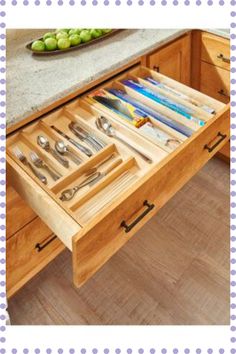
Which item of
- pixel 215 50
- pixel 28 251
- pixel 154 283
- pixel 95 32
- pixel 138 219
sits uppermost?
pixel 95 32

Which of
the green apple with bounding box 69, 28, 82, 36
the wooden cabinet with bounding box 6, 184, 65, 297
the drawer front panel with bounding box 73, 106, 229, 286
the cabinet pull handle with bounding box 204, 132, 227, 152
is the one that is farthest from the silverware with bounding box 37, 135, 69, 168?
the green apple with bounding box 69, 28, 82, 36

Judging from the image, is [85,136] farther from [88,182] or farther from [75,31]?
[75,31]

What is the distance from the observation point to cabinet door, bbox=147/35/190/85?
1.52 m

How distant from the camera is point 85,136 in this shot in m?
1.17

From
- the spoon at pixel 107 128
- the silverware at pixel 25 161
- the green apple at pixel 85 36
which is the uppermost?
the green apple at pixel 85 36

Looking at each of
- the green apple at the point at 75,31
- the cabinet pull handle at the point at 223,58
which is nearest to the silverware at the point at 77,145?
the green apple at the point at 75,31

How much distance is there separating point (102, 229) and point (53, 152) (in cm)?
37

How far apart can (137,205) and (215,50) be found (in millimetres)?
1001

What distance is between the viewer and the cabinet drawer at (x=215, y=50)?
159cm

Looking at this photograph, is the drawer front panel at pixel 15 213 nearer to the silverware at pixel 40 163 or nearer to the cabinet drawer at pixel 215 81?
the silverware at pixel 40 163

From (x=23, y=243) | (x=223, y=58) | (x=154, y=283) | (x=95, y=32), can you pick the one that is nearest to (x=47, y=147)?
(x=23, y=243)

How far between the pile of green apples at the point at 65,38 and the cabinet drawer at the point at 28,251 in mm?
644

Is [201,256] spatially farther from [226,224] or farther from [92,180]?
[92,180]

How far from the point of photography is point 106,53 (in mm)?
1381
